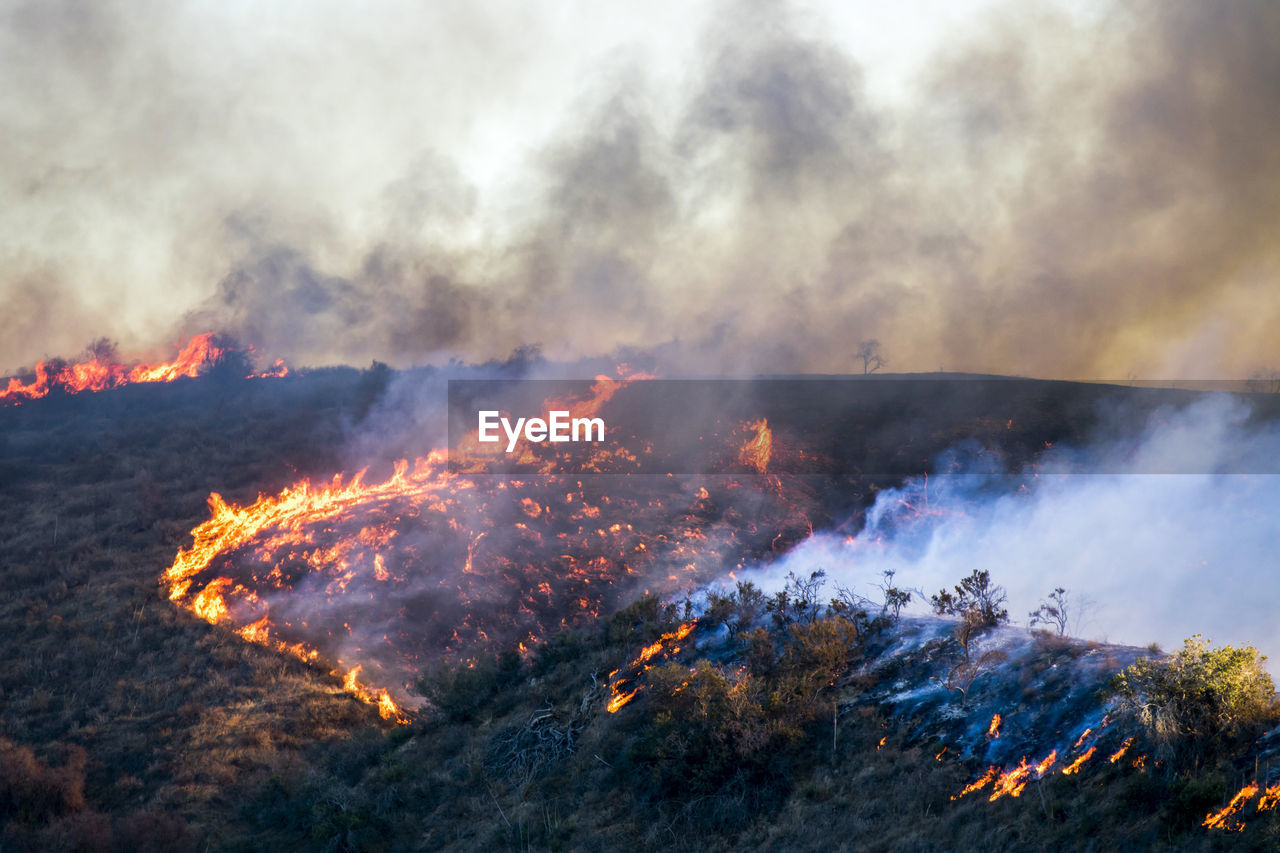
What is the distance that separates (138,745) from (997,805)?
28.8m

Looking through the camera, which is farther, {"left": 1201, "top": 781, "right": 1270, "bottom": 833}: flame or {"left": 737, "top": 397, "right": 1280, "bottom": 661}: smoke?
{"left": 737, "top": 397, "right": 1280, "bottom": 661}: smoke

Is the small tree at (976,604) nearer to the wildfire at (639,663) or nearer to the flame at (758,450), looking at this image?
the wildfire at (639,663)

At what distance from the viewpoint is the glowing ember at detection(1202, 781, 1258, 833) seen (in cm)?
1054

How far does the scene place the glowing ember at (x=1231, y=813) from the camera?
34.6 feet

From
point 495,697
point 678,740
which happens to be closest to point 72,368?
point 495,697

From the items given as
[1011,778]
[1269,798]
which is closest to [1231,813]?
[1269,798]

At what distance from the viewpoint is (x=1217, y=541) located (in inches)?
1236

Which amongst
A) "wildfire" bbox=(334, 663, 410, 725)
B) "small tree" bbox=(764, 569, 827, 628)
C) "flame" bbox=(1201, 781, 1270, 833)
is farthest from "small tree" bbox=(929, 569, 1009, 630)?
"wildfire" bbox=(334, 663, 410, 725)

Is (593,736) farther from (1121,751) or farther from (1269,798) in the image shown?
(1269,798)

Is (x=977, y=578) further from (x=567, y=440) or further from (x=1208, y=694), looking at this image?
(x=567, y=440)

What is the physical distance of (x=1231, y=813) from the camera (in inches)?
422

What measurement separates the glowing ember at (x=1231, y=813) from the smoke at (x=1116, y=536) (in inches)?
618

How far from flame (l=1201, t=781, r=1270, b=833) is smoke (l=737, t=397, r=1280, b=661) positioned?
51.5 ft

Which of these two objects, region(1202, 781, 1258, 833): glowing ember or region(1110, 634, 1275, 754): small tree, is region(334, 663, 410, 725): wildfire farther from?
region(1202, 781, 1258, 833): glowing ember
